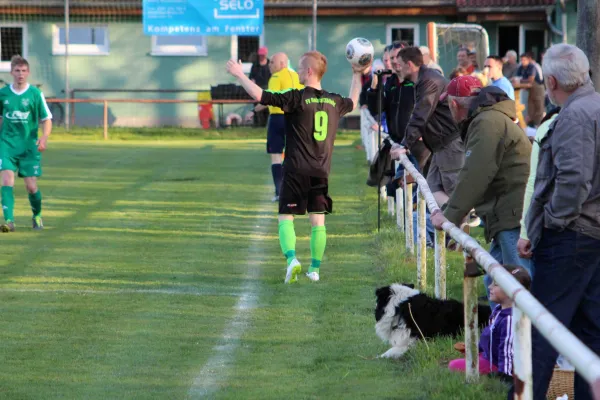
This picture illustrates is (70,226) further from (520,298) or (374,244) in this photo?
(520,298)

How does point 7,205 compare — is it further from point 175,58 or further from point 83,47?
point 83,47

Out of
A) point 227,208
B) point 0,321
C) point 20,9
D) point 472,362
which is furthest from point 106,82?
point 472,362

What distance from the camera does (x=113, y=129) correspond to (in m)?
30.6

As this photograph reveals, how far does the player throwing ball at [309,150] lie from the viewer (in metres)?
9.71

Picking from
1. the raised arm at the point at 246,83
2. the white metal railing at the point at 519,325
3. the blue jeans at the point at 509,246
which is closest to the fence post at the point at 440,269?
the white metal railing at the point at 519,325

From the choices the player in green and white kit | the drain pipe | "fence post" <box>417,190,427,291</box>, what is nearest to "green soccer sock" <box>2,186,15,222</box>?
the player in green and white kit

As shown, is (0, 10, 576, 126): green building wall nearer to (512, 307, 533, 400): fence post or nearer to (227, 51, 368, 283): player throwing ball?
(227, 51, 368, 283): player throwing ball

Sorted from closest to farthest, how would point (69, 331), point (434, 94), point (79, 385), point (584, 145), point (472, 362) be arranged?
1. point (584, 145)
2. point (472, 362)
3. point (79, 385)
4. point (69, 331)
5. point (434, 94)

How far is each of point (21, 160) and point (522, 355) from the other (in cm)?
996

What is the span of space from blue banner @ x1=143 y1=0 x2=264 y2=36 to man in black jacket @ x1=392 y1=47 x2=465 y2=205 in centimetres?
1867

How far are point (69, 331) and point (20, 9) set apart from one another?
27835mm

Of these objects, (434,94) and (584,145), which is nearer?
(584,145)

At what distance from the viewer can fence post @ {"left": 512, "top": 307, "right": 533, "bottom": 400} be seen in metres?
4.54

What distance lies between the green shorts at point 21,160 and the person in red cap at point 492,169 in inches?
307
